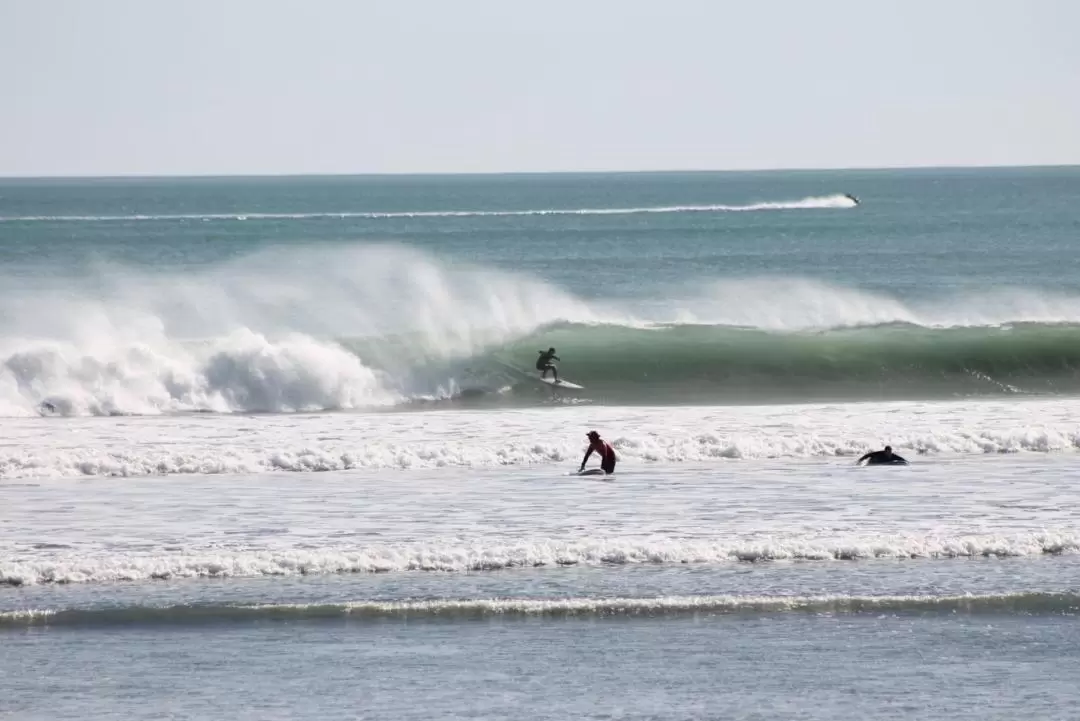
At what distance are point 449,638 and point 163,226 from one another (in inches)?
4644

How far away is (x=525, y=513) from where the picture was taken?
19297mm

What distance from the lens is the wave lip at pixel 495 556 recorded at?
642 inches

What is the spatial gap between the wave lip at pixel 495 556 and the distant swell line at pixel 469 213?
12757 centimetres

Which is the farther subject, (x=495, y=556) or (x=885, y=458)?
(x=885, y=458)

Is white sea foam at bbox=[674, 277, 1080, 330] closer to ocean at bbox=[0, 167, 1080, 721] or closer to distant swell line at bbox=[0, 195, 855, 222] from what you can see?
ocean at bbox=[0, 167, 1080, 721]

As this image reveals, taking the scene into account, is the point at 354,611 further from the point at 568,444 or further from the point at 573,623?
the point at 568,444

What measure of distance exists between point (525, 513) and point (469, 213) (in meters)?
138

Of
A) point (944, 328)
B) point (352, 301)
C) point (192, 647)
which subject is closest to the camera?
point (192, 647)

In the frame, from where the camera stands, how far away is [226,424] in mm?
28594

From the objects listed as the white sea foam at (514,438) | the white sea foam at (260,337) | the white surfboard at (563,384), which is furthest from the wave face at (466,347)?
the white sea foam at (514,438)

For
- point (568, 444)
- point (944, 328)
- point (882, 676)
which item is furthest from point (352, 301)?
point (882, 676)

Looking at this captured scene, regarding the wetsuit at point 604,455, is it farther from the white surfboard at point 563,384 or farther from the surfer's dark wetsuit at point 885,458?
the white surfboard at point 563,384

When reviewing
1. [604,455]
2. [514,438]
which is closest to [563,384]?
[514,438]

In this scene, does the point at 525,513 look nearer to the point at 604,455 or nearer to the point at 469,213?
the point at 604,455
